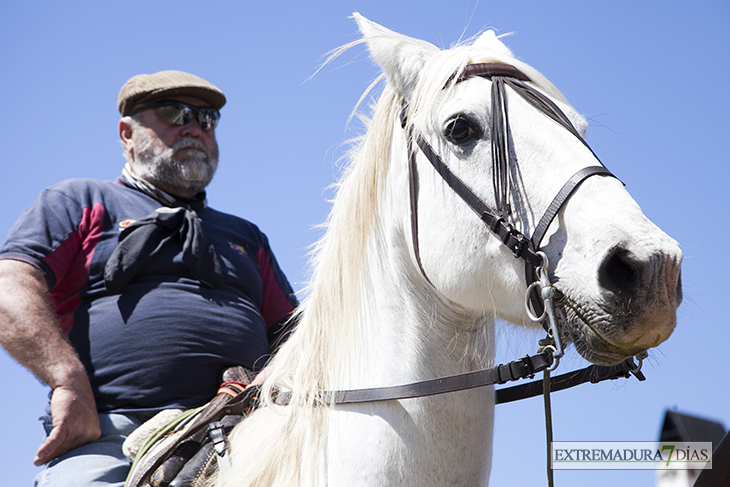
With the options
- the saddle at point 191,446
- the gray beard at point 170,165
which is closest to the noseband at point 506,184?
the saddle at point 191,446

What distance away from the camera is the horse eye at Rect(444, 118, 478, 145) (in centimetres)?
202

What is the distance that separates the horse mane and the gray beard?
1.77m

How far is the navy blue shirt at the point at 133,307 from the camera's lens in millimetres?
2986

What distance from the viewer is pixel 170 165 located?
387 cm

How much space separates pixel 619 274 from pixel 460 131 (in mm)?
693

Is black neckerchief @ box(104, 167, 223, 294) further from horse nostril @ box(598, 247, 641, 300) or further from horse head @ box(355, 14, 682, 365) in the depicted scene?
horse nostril @ box(598, 247, 641, 300)

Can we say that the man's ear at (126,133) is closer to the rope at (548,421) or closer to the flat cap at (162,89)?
the flat cap at (162,89)

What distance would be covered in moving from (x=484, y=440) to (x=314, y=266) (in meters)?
0.96

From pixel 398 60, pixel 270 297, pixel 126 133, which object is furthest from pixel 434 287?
pixel 126 133

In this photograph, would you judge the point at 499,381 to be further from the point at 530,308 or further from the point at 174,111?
the point at 174,111

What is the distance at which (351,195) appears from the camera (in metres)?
2.33

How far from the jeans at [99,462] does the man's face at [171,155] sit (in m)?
1.53

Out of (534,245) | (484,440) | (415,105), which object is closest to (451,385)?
(484,440)

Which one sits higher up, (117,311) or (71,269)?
(71,269)
